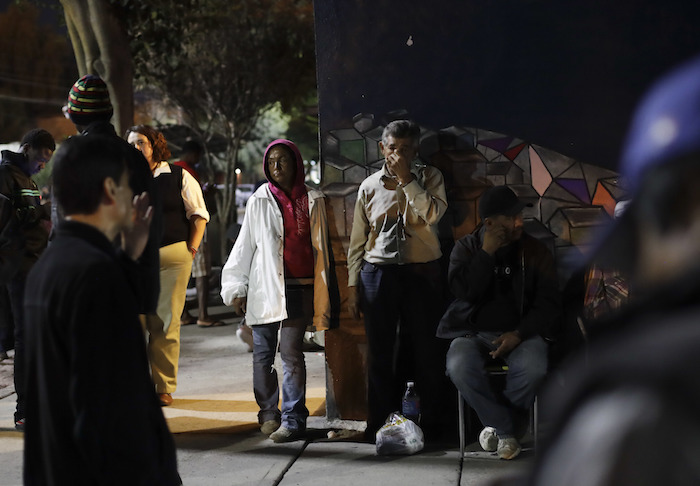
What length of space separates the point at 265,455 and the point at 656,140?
4935 mm

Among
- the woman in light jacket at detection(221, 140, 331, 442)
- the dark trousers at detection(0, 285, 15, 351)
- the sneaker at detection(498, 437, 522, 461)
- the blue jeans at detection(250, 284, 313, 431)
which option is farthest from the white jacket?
the dark trousers at detection(0, 285, 15, 351)

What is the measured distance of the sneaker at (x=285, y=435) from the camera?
19.9 ft

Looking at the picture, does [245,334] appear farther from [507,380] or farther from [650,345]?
[650,345]

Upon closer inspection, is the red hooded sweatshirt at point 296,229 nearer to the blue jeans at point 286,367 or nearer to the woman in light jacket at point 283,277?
the woman in light jacket at point 283,277

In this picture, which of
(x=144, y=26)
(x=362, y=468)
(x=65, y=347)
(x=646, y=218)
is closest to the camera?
(x=646, y=218)

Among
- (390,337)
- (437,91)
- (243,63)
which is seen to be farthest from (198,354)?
(243,63)

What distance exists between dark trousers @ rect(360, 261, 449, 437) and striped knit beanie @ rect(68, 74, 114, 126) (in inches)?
76.8

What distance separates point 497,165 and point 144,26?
9.14 meters

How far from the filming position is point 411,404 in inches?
235

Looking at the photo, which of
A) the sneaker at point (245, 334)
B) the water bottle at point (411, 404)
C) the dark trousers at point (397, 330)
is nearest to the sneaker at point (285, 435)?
the dark trousers at point (397, 330)

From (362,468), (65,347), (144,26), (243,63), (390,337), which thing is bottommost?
(362,468)

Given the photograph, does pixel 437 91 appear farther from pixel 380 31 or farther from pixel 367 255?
pixel 367 255

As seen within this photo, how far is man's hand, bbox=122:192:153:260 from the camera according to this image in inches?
118

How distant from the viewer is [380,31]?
600 cm
